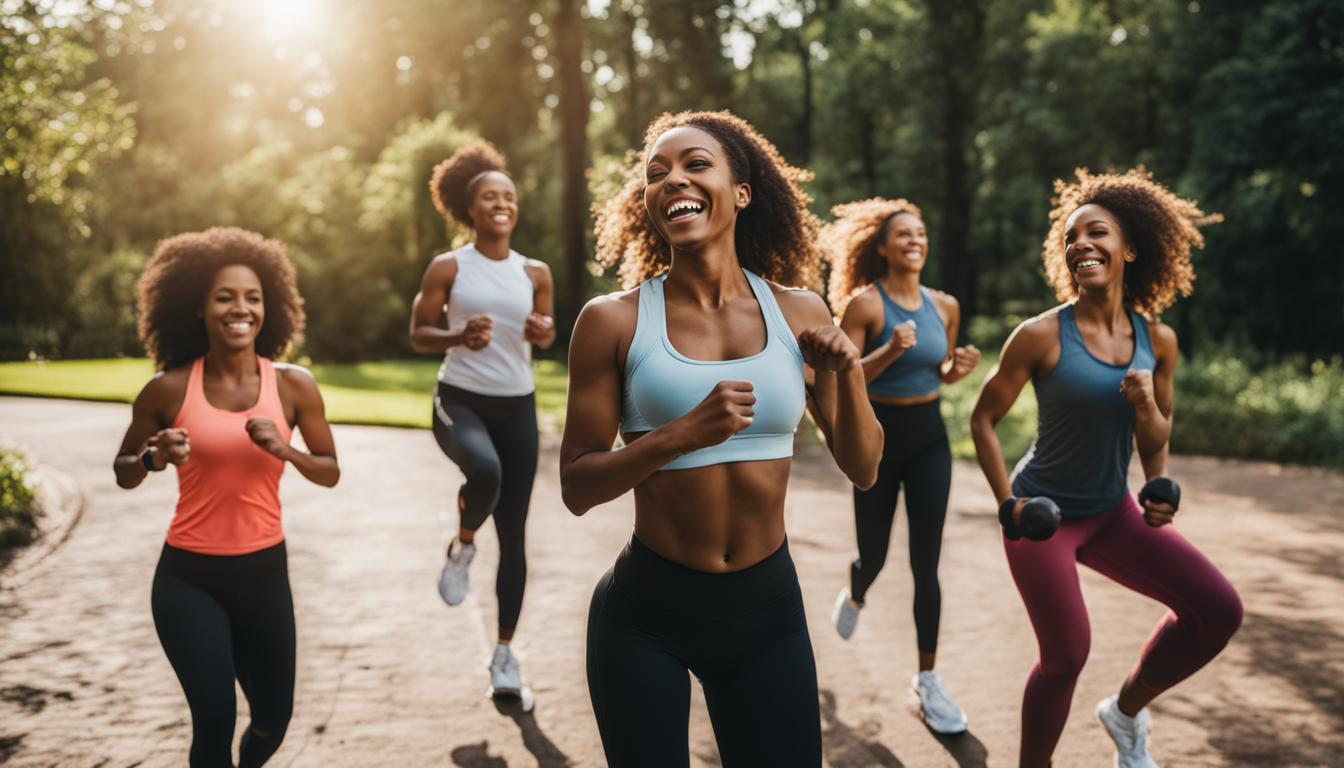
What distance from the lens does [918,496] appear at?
5086 millimetres

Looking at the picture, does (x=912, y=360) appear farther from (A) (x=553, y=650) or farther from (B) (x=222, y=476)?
(B) (x=222, y=476)

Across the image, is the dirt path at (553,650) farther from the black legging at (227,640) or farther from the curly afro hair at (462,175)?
the curly afro hair at (462,175)

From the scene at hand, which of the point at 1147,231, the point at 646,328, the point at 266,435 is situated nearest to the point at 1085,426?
the point at 1147,231

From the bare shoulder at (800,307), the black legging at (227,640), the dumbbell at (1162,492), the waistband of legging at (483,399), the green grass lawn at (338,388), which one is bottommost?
the green grass lawn at (338,388)

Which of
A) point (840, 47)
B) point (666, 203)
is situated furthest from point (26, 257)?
point (840, 47)

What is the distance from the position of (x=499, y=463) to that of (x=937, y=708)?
7.57 ft

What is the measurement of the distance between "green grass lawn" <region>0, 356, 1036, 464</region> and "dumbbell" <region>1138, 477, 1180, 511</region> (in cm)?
1138

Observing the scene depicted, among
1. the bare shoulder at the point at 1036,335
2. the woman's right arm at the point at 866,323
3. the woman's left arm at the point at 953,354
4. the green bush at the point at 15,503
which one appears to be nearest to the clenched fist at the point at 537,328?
the woman's right arm at the point at 866,323

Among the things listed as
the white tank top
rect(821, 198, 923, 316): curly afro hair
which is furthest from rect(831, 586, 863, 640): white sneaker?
the white tank top

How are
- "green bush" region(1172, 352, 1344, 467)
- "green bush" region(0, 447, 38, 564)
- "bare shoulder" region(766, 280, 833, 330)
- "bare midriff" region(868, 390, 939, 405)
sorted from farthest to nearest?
"green bush" region(1172, 352, 1344, 467) → "green bush" region(0, 447, 38, 564) → "bare midriff" region(868, 390, 939, 405) → "bare shoulder" region(766, 280, 833, 330)

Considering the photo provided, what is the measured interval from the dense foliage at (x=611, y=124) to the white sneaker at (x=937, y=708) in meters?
8.37

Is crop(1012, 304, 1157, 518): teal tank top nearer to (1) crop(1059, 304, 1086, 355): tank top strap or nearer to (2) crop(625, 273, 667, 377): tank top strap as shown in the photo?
(1) crop(1059, 304, 1086, 355): tank top strap

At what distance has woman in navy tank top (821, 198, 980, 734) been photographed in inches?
197

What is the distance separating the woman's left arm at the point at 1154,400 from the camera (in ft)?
12.1
